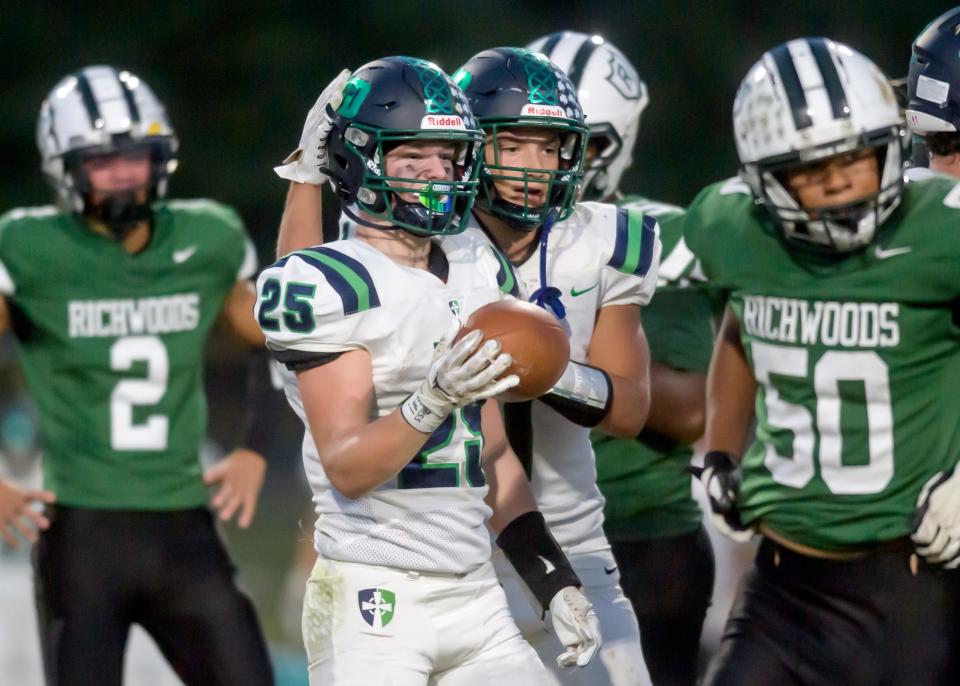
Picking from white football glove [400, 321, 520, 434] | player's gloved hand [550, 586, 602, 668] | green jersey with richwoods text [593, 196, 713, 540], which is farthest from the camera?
green jersey with richwoods text [593, 196, 713, 540]

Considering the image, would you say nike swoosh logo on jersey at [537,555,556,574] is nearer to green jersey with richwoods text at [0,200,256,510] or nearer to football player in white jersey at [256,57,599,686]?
football player in white jersey at [256,57,599,686]

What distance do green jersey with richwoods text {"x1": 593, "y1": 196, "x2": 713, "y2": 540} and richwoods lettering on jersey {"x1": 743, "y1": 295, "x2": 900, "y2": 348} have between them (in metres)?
0.56

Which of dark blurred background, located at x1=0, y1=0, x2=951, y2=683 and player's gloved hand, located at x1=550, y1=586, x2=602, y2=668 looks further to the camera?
dark blurred background, located at x1=0, y1=0, x2=951, y2=683

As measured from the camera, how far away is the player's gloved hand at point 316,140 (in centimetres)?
340

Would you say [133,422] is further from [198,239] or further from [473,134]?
[473,134]

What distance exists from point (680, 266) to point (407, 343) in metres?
1.25

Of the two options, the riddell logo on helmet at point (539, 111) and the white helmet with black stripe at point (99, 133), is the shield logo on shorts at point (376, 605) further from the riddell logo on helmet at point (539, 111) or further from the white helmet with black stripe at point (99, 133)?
the white helmet with black stripe at point (99, 133)

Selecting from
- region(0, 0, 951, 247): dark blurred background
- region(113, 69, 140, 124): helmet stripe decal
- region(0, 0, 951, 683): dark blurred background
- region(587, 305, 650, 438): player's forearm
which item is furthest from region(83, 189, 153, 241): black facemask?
region(0, 0, 951, 247): dark blurred background

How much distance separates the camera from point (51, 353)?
4.61 m

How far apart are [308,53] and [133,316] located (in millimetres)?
7478

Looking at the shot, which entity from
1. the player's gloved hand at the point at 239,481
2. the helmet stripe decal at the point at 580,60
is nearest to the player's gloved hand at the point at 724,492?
the helmet stripe decal at the point at 580,60

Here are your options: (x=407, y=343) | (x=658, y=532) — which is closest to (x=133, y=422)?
(x=658, y=532)

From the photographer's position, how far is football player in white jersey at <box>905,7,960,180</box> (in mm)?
3900

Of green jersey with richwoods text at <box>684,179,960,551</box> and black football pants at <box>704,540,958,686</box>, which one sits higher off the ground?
green jersey with richwoods text at <box>684,179,960,551</box>
